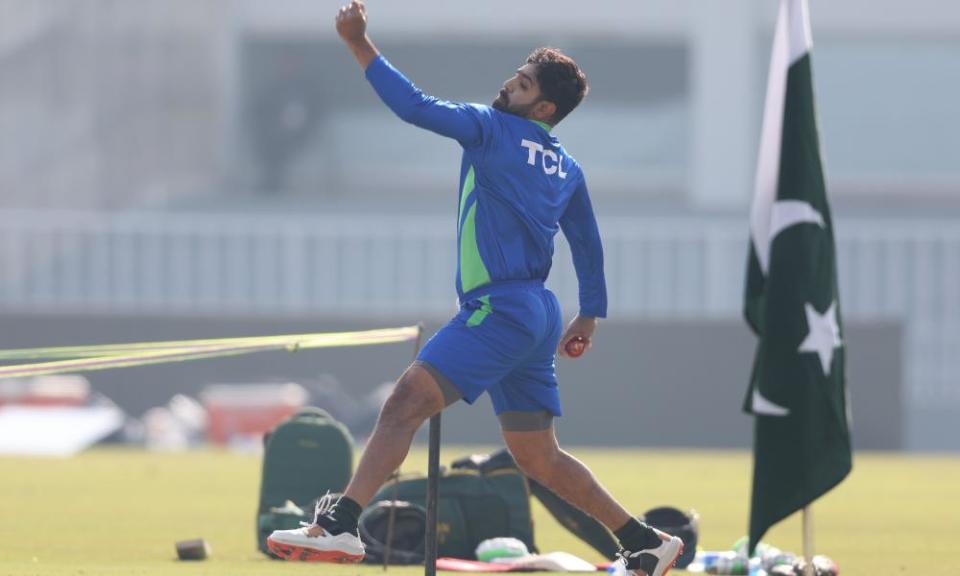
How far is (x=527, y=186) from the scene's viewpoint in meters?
7.48

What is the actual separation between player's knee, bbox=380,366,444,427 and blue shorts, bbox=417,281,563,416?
7 centimetres

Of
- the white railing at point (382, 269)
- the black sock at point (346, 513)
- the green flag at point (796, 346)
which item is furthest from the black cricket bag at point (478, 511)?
the white railing at point (382, 269)

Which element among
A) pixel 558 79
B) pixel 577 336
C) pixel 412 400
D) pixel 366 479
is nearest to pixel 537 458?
pixel 577 336

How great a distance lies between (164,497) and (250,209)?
15.3 metres

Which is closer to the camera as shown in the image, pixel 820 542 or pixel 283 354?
pixel 820 542

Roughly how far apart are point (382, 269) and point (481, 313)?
17437 millimetres

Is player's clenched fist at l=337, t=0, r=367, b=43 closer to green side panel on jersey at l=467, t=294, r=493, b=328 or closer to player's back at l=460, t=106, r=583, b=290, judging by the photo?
player's back at l=460, t=106, r=583, b=290

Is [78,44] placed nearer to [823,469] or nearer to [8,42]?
[8,42]

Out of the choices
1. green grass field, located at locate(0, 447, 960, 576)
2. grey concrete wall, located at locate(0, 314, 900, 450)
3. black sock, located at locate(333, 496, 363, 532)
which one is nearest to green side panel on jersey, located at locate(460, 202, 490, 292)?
black sock, located at locate(333, 496, 363, 532)

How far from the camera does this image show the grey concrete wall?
2188cm

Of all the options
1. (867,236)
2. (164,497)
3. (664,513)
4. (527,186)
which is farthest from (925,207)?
(527,186)

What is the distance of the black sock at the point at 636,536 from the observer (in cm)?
782

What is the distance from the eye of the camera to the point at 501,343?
739 cm

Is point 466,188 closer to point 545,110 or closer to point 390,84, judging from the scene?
point 545,110
